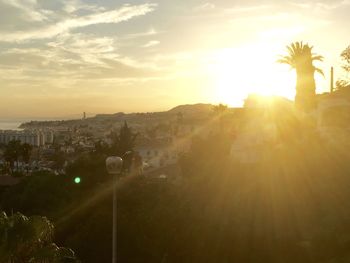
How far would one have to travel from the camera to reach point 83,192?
31.9 meters

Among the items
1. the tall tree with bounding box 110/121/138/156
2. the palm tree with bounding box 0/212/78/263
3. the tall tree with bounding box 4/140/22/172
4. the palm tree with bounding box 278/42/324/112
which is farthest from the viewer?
the tall tree with bounding box 4/140/22/172

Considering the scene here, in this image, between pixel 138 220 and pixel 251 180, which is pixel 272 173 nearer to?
pixel 251 180

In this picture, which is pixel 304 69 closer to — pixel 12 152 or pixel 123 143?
pixel 123 143

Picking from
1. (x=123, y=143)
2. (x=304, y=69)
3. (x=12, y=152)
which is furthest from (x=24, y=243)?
(x=12, y=152)

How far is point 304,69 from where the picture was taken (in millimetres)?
34000

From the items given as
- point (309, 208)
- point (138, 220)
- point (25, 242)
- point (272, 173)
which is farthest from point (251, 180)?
point (25, 242)

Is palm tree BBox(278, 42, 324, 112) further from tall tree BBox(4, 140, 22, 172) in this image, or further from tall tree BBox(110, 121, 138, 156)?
tall tree BBox(4, 140, 22, 172)

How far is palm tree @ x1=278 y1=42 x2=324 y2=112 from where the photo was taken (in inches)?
1330

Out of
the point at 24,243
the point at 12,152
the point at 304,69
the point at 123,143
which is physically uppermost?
the point at 304,69

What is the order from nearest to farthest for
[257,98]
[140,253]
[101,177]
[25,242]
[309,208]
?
[25,242] → [140,253] → [309,208] → [101,177] → [257,98]

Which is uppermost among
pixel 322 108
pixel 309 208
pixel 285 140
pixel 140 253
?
pixel 322 108

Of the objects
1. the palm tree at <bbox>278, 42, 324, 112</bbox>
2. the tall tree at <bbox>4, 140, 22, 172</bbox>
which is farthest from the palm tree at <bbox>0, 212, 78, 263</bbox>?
the tall tree at <bbox>4, 140, 22, 172</bbox>

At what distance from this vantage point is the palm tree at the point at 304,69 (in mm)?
33781

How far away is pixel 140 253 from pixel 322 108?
1898cm
